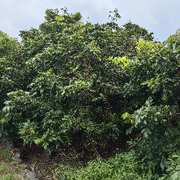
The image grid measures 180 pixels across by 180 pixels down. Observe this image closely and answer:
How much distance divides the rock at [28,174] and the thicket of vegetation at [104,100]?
34.2 inches

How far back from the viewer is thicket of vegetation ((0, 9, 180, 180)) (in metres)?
2.55

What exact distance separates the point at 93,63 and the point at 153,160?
7.86 ft

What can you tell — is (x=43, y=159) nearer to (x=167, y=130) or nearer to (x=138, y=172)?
(x=138, y=172)

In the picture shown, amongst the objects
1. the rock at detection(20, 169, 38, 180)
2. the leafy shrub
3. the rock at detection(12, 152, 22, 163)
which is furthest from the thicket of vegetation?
the rock at detection(20, 169, 38, 180)

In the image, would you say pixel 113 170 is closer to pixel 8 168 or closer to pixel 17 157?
pixel 8 168

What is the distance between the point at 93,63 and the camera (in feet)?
12.8

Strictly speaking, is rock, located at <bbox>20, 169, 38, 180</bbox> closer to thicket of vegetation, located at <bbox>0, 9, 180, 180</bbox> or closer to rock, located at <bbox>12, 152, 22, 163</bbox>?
rock, located at <bbox>12, 152, 22, 163</bbox>

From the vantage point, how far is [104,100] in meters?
3.66

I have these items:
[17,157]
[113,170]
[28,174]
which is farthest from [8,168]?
[113,170]

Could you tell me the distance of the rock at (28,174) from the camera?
12.7 ft

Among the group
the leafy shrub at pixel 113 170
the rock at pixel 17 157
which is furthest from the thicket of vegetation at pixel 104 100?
the rock at pixel 17 157

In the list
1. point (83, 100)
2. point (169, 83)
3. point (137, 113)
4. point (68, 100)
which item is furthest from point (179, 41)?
point (68, 100)

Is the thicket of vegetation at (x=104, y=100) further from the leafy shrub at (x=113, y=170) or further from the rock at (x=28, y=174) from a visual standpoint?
the rock at (x=28, y=174)

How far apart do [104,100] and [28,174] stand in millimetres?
2617
